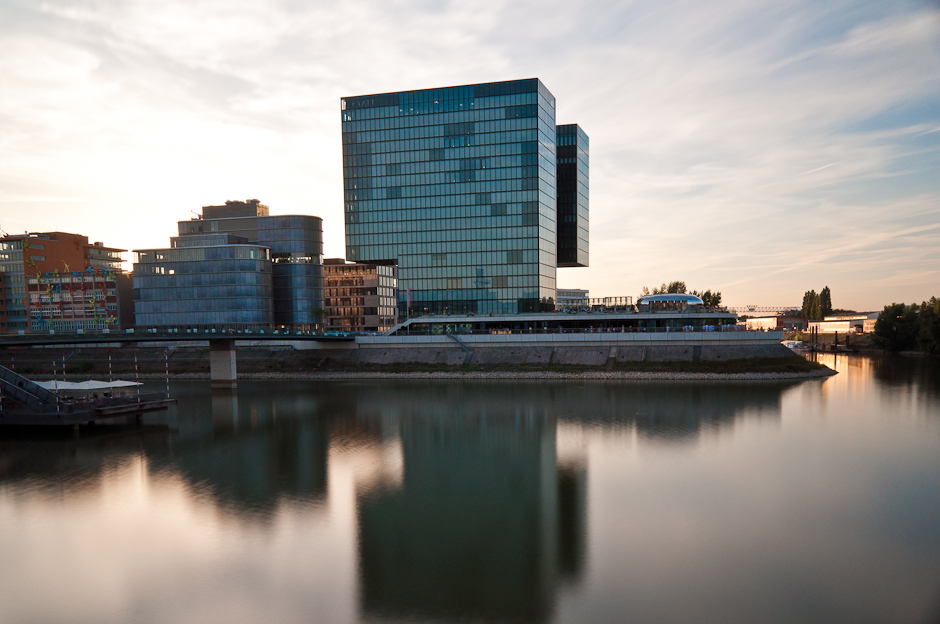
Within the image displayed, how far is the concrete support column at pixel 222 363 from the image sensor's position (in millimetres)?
85688

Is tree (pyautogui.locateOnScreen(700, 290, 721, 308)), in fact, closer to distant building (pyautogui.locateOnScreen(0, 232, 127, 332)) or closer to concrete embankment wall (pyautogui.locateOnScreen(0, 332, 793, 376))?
concrete embankment wall (pyautogui.locateOnScreen(0, 332, 793, 376))

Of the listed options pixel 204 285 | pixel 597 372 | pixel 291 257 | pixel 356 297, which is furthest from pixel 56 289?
pixel 597 372

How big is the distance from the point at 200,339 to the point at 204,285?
4247 centimetres

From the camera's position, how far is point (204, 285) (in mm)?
117500

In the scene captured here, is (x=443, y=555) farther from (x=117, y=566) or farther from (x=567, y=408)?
(x=567, y=408)

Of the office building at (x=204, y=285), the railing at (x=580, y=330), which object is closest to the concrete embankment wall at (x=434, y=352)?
the railing at (x=580, y=330)

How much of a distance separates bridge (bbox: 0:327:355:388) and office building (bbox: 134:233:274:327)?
27397 mm

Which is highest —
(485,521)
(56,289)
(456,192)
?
(456,192)

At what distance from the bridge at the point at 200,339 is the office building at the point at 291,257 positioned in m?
26.3

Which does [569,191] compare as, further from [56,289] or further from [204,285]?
[56,289]

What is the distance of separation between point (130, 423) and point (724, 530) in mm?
52816

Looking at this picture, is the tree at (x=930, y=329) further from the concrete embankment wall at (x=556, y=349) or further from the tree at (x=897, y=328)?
the concrete embankment wall at (x=556, y=349)

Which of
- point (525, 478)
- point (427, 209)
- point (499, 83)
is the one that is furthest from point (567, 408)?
point (499, 83)

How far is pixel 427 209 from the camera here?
131625 mm
